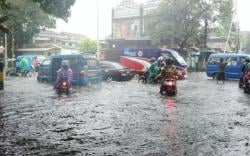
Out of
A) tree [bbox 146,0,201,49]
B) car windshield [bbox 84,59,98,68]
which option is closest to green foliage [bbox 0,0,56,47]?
tree [bbox 146,0,201,49]

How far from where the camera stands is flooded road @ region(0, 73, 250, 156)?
25.7 feet

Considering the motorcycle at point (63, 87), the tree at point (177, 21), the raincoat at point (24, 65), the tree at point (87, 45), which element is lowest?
the motorcycle at point (63, 87)

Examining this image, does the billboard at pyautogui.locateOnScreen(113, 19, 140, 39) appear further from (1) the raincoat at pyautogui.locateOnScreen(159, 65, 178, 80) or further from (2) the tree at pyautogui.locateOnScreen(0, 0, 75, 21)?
(1) the raincoat at pyautogui.locateOnScreen(159, 65, 178, 80)

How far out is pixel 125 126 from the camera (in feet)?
34.0

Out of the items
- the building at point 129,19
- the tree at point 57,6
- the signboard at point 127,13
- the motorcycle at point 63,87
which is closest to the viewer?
the motorcycle at point 63,87

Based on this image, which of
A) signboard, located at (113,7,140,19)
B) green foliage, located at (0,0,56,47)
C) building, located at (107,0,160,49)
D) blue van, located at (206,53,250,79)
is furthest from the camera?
signboard, located at (113,7,140,19)

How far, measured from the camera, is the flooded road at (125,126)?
25.7ft

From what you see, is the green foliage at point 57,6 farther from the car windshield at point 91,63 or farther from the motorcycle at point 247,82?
the motorcycle at point 247,82

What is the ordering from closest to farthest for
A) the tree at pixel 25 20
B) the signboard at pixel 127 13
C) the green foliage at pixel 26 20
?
the tree at pixel 25 20, the green foliage at pixel 26 20, the signboard at pixel 127 13

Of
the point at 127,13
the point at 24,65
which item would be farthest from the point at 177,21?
the point at 127,13

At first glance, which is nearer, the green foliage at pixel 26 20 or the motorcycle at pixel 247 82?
the motorcycle at pixel 247 82

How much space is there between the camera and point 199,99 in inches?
668

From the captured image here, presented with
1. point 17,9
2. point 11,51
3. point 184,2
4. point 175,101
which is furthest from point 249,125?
point 11,51

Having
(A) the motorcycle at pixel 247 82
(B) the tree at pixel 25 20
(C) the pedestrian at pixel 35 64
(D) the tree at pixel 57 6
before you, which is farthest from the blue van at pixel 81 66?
(B) the tree at pixel 25 20
